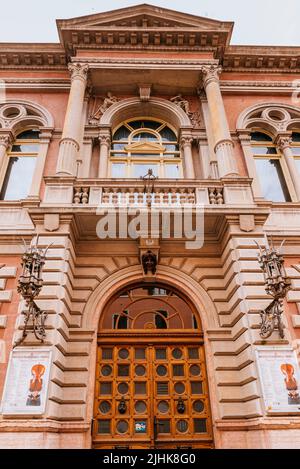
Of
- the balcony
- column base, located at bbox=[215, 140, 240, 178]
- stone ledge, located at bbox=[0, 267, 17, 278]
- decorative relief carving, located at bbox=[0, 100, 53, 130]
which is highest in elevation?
decorative relief carving, located at bbox=[0, 100, 53, 130]

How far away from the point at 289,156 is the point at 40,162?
809 cm

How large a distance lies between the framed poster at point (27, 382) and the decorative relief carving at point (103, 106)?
8.14 m

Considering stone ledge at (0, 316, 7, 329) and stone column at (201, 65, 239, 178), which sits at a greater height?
stone column at (201, 65, 239, 178)

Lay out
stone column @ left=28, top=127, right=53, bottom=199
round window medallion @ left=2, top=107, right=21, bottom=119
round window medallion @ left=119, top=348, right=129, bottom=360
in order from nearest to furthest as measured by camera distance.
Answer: round window medallion @ left=119, top=348, right=129, bottom=360
stone column @ left=28, top=127, right=53, bottom=199
round window medallion @ left=2, top=107, right=21, bottom=119

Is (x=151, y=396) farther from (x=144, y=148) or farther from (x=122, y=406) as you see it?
(x=144, y=148)

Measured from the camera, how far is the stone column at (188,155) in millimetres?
11039

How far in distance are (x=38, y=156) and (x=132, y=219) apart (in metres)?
4.51

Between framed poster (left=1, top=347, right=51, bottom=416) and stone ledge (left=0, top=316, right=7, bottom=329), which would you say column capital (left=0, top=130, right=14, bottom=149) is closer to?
stone ledge (left=0, top=316, right=7, bottom=329)

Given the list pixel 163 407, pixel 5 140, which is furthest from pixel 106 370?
pixel 5 140

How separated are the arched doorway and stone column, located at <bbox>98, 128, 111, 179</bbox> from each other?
3923mm

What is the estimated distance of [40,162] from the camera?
36.4ft

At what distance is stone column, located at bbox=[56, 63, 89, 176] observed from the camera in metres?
9.71

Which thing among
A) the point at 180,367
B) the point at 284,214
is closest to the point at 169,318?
the point at 180,367

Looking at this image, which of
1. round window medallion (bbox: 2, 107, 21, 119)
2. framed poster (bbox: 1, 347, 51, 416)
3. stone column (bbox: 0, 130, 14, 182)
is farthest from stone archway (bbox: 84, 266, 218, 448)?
round window medallion (bbox: 2, 107, 21, 119)
